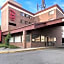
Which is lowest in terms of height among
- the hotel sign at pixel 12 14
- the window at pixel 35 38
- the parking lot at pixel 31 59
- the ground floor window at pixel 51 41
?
the parking lot at pixel 31 59

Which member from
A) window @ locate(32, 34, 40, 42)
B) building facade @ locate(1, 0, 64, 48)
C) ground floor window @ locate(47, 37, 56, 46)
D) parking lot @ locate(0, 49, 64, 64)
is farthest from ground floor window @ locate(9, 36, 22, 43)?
parking lot @ locate(0, 49, 64, 64)

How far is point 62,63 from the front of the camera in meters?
7.72

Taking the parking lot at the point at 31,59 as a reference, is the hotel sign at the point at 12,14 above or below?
above

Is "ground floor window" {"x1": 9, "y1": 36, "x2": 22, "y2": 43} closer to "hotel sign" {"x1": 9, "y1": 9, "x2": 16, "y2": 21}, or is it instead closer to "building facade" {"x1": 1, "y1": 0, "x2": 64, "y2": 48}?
"building facade" {"x1": 1, "y1": 0, "x2": 64, "y2": 48}

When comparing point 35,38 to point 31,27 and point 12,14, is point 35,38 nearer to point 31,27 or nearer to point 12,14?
point 31,27

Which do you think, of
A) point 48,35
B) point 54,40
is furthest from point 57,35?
point 48,35

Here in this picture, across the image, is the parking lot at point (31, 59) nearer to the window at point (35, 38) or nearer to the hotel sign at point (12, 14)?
the window at point (35, 38)

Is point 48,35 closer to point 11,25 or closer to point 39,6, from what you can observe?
point 11,25

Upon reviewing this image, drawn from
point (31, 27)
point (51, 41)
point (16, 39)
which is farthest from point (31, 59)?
point (51, 41)

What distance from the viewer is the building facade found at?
60.3 feet

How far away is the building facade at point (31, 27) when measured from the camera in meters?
18.4

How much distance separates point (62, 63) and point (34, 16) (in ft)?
108

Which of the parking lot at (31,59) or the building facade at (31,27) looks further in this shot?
the building facade at (31,27)

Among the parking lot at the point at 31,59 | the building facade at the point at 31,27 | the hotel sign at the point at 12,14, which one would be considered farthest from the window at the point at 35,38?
the hotel sign at the point at 12,14
